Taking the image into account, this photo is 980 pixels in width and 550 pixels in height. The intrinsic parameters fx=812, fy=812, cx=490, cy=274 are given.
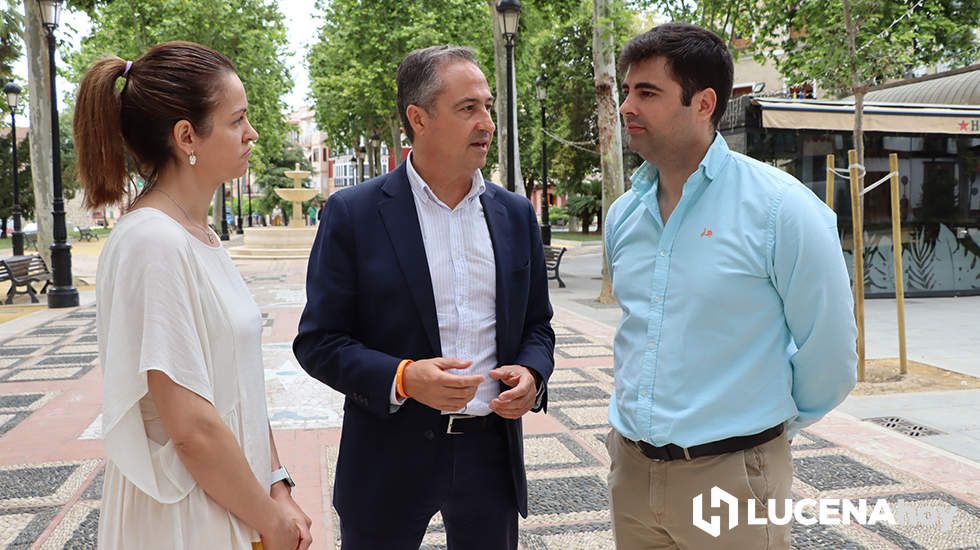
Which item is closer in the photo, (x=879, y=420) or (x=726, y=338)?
(x=726, y=338)

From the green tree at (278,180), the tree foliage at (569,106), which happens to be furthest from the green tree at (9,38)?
the green tree at (278,180)

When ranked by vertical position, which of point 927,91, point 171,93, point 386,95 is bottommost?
point 171,93

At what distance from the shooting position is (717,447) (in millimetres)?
2092

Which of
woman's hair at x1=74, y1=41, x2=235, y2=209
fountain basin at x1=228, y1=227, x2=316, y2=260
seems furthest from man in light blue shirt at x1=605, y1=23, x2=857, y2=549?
fountain basin at x1=228, y1=227, x2=316, y2=260

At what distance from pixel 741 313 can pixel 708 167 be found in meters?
0.39

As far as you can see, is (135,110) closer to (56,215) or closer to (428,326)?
(428,326)

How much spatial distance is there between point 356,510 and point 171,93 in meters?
1.25

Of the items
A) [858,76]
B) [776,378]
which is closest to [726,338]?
[776,378]

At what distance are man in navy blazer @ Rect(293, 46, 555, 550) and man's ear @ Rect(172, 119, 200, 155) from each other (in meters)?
0.55

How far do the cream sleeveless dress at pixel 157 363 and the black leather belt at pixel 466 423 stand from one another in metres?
0.66

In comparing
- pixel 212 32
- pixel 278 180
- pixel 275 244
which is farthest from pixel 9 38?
pixel 278 180

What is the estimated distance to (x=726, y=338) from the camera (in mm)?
2064

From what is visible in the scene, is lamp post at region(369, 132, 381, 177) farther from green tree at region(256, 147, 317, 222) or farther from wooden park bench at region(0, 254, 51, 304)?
green tree at region(256, 147, 317, 222)

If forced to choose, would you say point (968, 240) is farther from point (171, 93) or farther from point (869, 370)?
point (171, 93)
